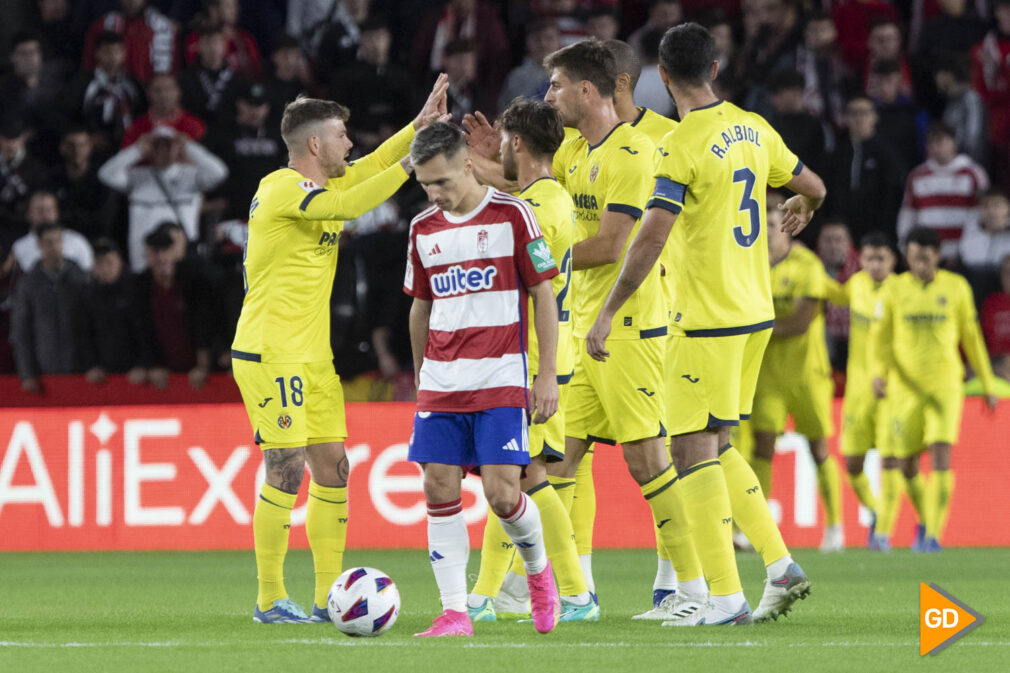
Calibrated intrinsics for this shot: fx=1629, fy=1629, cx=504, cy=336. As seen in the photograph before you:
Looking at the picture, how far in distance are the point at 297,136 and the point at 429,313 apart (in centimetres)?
134

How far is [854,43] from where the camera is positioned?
1524 centimetres

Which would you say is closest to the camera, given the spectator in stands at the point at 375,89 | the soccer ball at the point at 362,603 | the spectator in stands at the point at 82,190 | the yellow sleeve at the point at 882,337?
the soccer ball at the point at 362,603

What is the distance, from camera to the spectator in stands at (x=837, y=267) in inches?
523

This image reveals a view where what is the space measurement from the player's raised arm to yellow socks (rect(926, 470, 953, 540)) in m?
6.65

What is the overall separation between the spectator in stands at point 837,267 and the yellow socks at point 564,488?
6.56m

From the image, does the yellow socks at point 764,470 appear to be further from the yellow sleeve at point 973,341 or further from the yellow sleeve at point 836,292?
the yellow sleeve at point 973,341

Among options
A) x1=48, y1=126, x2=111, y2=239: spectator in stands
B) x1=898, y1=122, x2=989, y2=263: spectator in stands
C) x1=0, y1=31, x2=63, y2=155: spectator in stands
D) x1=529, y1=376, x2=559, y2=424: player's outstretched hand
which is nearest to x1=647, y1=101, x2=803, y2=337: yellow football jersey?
x1=529, y1=376, x2=559, y2=424: player's outstretched hand

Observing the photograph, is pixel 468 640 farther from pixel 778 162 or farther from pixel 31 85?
pixel 31 85

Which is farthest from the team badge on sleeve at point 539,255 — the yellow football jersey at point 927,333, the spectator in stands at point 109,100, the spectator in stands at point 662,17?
the spectator in stands at point 109,100

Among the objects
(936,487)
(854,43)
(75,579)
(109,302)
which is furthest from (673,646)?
(854,43)

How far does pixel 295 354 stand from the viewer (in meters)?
7.22

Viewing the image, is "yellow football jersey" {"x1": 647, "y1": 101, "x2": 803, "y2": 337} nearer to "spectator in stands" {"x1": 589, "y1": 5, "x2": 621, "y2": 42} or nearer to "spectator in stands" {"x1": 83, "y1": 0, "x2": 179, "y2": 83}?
"spectator in stands" {"x1": 589, "y1": 5, "x2": 621, "y2": 42}

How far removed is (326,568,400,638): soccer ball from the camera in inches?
246

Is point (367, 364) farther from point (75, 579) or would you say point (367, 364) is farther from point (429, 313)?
point (429, 313)
